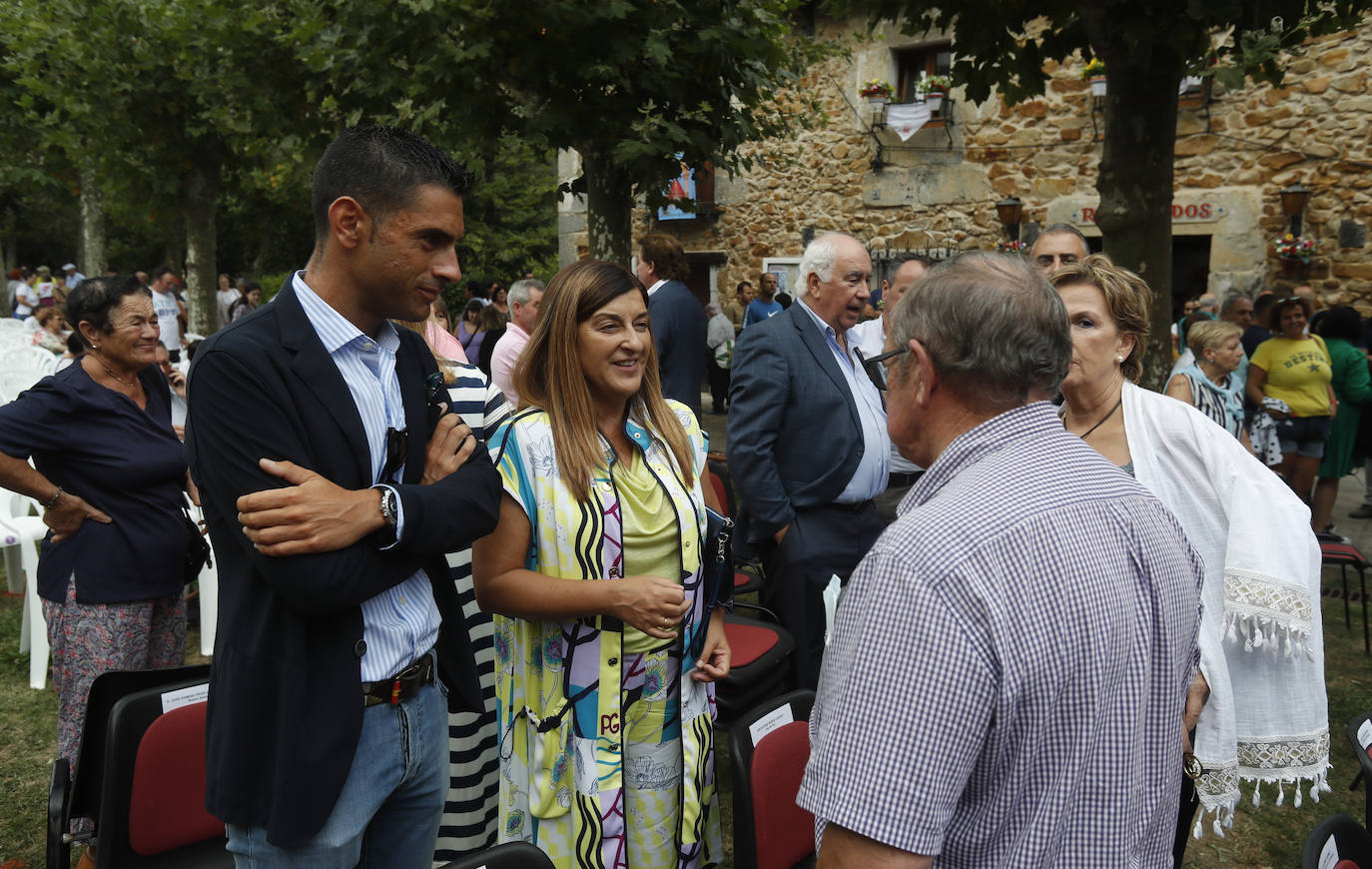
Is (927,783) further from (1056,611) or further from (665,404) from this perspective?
(665,404)

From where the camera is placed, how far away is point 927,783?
1090mm

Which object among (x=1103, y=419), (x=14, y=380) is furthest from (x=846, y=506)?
(x=14, y=380)

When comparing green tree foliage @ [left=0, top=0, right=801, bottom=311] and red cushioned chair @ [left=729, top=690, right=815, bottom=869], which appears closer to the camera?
red cushioned chair @ [left=729, top=690, right=815, bottom=869]

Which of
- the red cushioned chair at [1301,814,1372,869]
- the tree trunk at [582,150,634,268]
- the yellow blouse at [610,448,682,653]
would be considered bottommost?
the red cushioned chair at [1301,814,1372,869]

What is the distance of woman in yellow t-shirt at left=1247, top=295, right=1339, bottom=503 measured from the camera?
24.0ft

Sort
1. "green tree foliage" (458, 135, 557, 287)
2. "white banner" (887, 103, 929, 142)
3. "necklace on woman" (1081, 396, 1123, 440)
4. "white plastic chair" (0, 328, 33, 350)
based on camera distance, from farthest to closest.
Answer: "green tree foliage" (458, 135, 557, 287), "white banner" (887, 103, 929, 142), "white plastic chair" (0, 328, 33, 350), "necklace on woman" (1081, 396, 1123, 440)

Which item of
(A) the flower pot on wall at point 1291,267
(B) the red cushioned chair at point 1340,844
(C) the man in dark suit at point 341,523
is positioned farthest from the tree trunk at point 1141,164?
(A) the flower pot on wall at point 1291,267

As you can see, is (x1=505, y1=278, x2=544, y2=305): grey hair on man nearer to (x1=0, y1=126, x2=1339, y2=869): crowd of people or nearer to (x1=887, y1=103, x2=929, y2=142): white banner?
(x1=0, y1=126, x2=1339, y2=869): crowd of people

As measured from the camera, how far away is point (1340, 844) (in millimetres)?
1782

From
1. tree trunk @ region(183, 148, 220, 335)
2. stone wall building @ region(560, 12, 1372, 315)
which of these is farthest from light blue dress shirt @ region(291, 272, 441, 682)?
tree trunk @ region(183, 148, 220, 335)

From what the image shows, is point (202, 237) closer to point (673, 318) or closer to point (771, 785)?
point (673, 318)

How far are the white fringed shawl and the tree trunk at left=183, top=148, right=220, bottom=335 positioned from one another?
44.1 ft

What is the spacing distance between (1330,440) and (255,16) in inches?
381

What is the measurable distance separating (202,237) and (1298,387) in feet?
44.3
